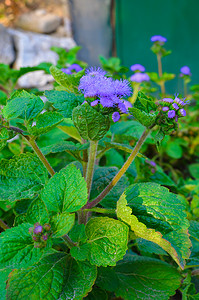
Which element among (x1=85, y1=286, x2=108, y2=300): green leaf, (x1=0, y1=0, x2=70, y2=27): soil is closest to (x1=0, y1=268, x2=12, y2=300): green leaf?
(x1=85, y1=286, x2=108, y2=300): green leaf

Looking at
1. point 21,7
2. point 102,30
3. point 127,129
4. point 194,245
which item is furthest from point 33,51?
point 194,245

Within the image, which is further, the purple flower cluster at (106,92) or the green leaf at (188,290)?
the green leaf at (188,290)

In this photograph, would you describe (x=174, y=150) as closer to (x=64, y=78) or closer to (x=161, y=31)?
(x=64, y=78)

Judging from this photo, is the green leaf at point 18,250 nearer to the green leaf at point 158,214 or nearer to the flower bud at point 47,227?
the flower bud at point 47,227

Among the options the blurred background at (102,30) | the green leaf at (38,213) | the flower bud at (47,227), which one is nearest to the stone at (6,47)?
the blurred background at (102,30)

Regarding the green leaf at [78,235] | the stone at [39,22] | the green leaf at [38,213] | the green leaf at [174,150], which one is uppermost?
the stone at [39,22]

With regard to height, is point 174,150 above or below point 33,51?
below
